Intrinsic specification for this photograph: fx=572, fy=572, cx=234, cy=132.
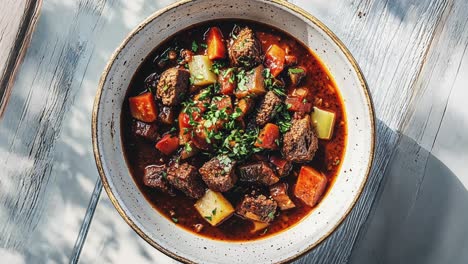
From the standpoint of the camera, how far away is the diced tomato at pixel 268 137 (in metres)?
3.66

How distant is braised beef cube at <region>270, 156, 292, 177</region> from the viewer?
3.71 m

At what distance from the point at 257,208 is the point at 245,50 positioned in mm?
1009

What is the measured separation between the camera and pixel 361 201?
165 inches

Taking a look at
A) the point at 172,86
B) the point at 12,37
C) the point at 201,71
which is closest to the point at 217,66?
the point at 201,71

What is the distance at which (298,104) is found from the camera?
147 inches

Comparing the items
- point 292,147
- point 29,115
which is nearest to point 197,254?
point 292,147

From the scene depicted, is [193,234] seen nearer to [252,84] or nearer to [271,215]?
[271,215]

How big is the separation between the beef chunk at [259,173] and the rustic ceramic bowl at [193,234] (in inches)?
15.3

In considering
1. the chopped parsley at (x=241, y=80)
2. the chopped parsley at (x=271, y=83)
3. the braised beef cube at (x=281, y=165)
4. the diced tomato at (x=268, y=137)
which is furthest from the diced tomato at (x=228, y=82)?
the braised beef cube at (x=281, y=165)

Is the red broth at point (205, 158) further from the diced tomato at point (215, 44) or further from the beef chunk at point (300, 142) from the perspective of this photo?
the beef chunk at point (300, 142)

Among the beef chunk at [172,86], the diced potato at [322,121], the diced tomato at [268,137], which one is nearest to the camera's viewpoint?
the beef chunk at [172,86]

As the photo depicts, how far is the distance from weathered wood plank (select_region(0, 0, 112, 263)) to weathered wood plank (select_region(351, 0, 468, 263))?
2151 millimetres

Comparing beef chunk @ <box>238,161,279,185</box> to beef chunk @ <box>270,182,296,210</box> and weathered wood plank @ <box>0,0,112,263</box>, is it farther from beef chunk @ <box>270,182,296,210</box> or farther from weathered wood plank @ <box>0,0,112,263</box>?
weathered wood plank @ <box>0,0,112,263</box>

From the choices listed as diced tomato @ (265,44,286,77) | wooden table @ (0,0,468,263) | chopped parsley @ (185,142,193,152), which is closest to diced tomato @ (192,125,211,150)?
chopped parsley @ (185,142,193,152)
